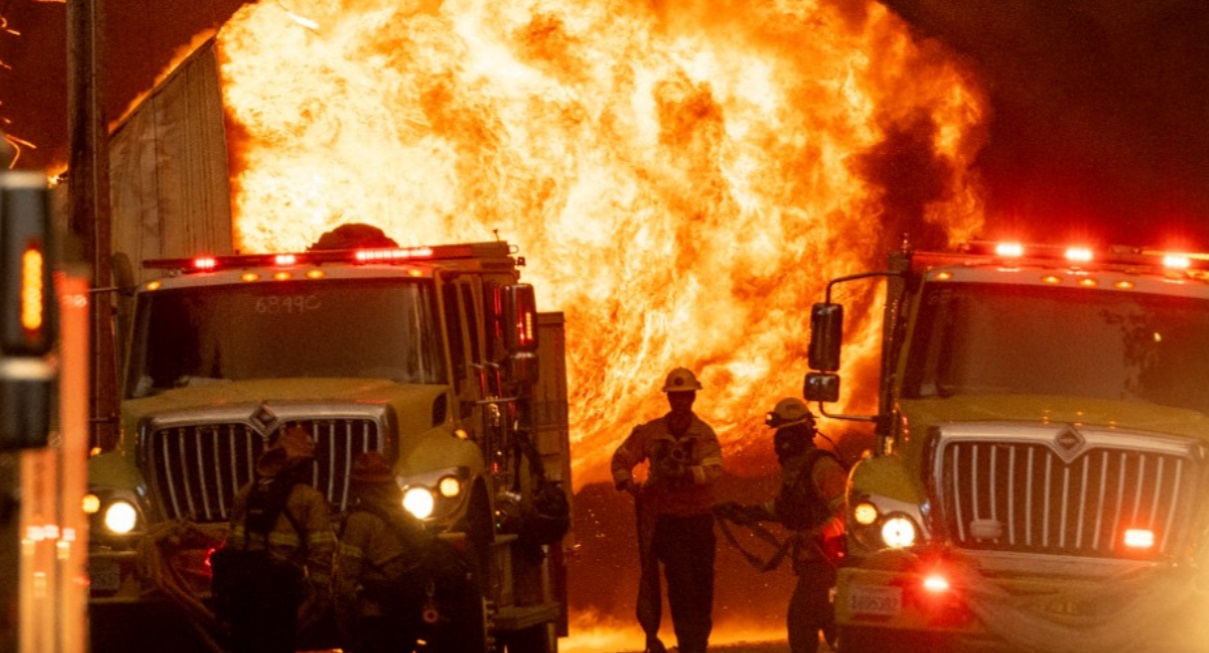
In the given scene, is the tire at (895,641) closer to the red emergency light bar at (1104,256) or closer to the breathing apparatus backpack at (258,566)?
the breathing apparatus backpack at (258,566)

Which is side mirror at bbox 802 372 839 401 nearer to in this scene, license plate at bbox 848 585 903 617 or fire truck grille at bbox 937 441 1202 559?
fire truck grille at bbox 937 441 1202 559

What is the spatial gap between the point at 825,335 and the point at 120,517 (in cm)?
435

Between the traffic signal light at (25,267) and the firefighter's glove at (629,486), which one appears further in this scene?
the firefighter's glove at (629,486)

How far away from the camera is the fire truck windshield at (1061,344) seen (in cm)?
1355

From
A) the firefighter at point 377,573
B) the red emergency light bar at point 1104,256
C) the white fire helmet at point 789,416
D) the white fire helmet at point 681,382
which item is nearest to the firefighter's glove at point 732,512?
the white fire helmet at point 789,416

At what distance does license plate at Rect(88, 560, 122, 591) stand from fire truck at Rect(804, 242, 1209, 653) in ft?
13.7

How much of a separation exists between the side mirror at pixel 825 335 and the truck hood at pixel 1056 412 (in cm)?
57

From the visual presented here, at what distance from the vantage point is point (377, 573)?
1271 centimetres

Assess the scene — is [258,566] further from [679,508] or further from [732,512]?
[732,512]

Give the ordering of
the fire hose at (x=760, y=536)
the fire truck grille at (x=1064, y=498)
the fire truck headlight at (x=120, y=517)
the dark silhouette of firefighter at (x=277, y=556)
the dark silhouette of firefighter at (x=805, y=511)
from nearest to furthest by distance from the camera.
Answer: the dark silhouette of firefighter at (x=277, y=556)
the fire truck grille at (x=1064, y=498)
the fire truck headlight at (x=120, y=517)
the dark silhouette of firefighter at (x=805, y=511)
the fire hose at (x=760, y=536)

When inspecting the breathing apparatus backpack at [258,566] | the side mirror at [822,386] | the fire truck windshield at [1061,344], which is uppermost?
the fire truck windshield at [1061,344]

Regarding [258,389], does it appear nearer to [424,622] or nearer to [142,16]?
[424,622]

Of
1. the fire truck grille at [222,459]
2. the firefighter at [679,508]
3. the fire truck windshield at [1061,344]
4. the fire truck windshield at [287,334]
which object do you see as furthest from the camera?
the firefighter at [679,508]

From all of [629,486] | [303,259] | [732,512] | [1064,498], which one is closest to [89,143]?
Result: [303,259]
